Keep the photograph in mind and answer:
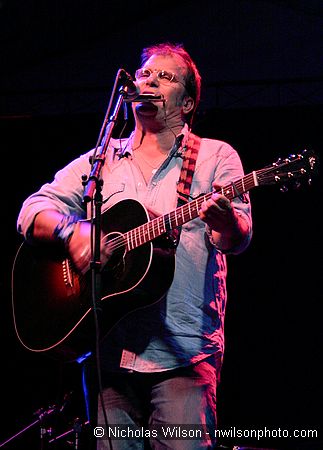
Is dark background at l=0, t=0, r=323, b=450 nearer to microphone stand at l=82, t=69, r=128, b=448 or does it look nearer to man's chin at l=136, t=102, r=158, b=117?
man's chin at l=136, t=102, r=158, b=117

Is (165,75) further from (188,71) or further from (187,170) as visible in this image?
(187,170)

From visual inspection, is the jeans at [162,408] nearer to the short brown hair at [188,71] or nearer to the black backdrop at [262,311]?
the short brown hair at [188,71]

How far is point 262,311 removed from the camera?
8.04 meters

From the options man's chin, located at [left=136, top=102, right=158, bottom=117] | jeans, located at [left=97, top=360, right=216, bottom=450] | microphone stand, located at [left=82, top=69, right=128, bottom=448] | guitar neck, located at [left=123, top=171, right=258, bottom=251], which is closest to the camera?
microphone stand, located at [left=82, top=69, right=128, bottom=448]

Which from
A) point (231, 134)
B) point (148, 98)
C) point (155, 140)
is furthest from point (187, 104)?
point (231, 134)

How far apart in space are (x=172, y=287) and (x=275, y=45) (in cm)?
721

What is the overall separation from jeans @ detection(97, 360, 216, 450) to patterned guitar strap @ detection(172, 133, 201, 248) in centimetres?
65

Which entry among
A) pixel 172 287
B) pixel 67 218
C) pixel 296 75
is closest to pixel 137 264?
pixel 172 287

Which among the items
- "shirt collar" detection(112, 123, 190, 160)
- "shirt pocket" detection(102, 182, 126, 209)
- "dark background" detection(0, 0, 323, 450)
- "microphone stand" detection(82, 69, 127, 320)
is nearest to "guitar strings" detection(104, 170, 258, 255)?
"shirt pocket" detection(102, 182, 126, 209)

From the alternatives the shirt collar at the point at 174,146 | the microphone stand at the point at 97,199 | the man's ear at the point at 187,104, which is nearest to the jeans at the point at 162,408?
the microphone stand at the point at 97,199

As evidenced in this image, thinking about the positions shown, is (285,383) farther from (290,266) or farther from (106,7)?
(106,7)

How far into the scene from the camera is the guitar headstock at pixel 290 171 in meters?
3.05

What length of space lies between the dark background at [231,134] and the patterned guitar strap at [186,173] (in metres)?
3.69

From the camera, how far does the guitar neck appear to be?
3104 millimetres
